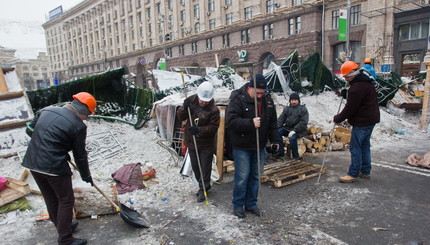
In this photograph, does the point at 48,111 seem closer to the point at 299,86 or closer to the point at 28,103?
the point at 28,103

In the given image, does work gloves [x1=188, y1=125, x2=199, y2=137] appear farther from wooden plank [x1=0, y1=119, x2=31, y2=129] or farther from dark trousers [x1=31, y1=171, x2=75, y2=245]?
wooden plank [x1=0, y1=119, x2=31, y2=129]

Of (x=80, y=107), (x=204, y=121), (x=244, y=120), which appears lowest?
(x=204, y=121)

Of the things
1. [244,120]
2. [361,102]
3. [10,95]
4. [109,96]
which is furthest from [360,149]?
[10,95]

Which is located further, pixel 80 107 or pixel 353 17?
pixel 353 17

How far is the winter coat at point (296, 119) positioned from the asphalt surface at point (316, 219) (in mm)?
1381

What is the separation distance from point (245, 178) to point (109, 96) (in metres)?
6.87

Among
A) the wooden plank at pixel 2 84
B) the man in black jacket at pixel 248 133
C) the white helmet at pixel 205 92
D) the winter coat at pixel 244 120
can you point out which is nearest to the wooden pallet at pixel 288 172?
the man in black jacket at pixel 248 133

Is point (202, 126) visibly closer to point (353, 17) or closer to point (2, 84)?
point (2, 84)

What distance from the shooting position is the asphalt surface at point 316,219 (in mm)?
3429

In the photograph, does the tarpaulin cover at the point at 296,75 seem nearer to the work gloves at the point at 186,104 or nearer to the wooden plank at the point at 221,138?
the wooden plank at the point at 221,138

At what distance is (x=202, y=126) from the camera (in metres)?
4.55

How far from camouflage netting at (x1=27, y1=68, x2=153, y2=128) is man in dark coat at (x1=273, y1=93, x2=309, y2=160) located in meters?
4.07

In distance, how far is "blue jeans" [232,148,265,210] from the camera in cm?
387

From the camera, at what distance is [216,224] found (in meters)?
3.83
